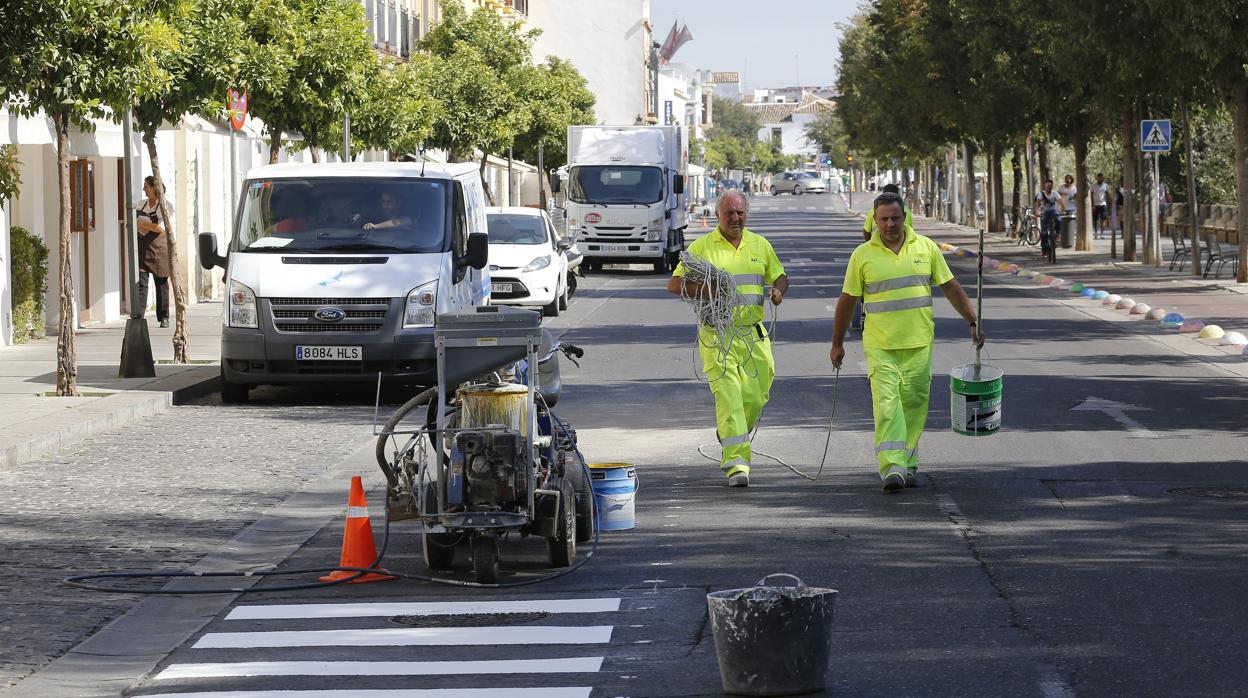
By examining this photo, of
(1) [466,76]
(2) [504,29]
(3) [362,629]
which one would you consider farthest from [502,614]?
(2) [504,29]

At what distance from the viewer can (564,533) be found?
8758mm

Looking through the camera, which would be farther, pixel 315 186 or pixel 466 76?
pixel 466 76

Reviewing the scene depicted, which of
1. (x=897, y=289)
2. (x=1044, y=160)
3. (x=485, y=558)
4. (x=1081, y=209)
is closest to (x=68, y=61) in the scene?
(x=897, y=289)

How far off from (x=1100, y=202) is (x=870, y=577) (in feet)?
168

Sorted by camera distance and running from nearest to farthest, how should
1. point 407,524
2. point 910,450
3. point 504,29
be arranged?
point 407,524, point 910,450, point 504,29

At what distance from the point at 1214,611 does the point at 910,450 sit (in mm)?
3621

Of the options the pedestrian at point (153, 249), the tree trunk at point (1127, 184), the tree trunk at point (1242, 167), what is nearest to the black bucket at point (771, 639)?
the pedestrian at point (153, 249)

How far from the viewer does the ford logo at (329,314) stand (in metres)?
16.5

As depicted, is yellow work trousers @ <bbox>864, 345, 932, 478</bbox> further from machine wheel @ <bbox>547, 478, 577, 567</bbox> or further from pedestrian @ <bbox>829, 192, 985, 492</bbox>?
machine wheel @ <bbox>547, 478, 577, 567</bbox>

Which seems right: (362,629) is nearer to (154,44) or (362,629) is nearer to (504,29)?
(154,44)

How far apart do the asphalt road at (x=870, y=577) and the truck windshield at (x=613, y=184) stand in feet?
84.7

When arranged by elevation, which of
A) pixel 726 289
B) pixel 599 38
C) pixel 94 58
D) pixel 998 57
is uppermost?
pixel 599 38

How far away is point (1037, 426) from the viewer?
1405 centimetres

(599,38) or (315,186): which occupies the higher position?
(599,38)
